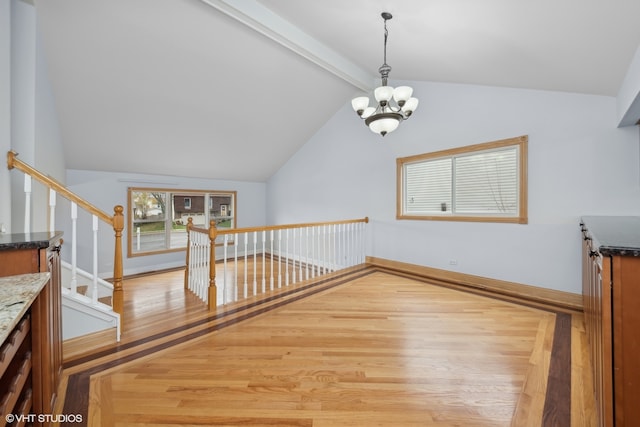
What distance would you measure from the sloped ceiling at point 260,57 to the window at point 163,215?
73cm

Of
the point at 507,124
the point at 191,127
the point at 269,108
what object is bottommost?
the point at 507,124

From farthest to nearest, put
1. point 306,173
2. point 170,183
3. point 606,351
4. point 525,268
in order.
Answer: point 306,173 → point 170,183 → point 525,268 → point 606,351

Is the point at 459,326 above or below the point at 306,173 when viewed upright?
below

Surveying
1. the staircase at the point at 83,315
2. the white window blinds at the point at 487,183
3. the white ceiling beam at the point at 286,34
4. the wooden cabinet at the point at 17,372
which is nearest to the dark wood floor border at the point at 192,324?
the staircase at the point at 83,315

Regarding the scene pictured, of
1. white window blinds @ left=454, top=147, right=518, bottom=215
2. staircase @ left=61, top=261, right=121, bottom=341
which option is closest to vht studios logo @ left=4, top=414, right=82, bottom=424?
staircase @ left=61, top=261, right=121, bottom=341

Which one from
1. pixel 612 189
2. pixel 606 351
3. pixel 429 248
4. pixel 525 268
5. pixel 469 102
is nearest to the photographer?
pixel 606 351

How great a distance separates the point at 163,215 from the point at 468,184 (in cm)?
575

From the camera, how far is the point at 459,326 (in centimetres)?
254

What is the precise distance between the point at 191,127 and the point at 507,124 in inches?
182

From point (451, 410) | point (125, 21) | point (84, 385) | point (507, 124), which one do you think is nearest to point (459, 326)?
point (451, 410)

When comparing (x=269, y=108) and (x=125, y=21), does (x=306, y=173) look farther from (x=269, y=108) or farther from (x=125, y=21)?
(x=125, y=21)

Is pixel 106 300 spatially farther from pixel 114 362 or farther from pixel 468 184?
pixel 468 184

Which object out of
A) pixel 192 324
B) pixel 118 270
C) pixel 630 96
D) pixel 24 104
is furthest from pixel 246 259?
pixel 630 96

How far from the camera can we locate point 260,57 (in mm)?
3654
